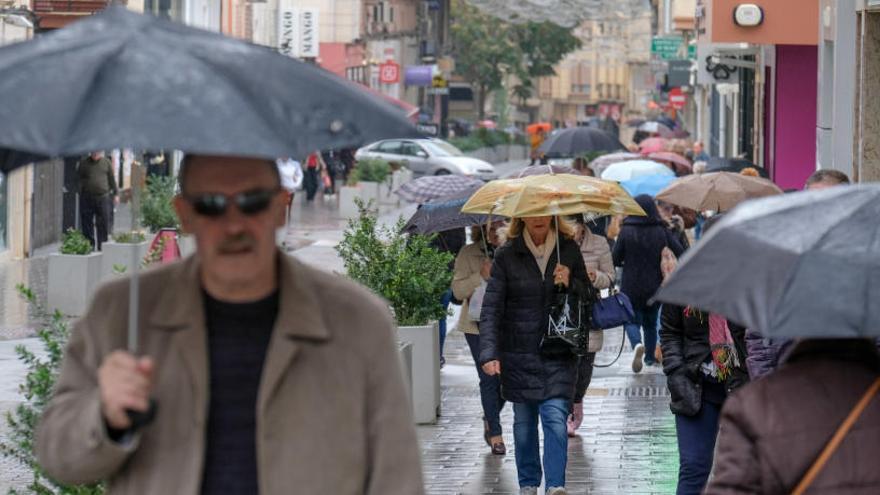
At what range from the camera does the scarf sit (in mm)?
9859

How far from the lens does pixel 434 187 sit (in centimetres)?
1706

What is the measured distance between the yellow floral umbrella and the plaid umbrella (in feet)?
14.3

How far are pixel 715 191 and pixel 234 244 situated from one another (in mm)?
11774

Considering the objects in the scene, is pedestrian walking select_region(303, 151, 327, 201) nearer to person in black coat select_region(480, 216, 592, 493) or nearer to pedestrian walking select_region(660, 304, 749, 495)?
person in black coat select_region(480, 216, 592, 493)

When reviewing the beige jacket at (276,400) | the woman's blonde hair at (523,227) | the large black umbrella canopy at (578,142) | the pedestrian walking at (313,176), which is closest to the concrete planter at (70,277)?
the woman's blonde hair at (523,227)

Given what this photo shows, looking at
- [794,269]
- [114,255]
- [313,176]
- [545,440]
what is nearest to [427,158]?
[313,176]

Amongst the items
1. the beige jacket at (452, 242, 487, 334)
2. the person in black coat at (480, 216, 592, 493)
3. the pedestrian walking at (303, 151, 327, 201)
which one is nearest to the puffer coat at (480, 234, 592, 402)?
the person in black coat at (480, 216, 592, 493)

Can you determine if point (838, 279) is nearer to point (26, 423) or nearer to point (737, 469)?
point (737, 469)

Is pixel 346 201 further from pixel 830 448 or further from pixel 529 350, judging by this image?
pixel 830 448

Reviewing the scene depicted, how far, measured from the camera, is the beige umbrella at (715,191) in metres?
15.1

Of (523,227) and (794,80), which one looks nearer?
(523,227)

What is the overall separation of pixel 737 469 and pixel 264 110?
1.43m

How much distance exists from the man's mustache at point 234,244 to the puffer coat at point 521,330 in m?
5.91

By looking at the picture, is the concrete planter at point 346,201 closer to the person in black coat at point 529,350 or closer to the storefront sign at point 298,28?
the storefront sign at point 298,28
